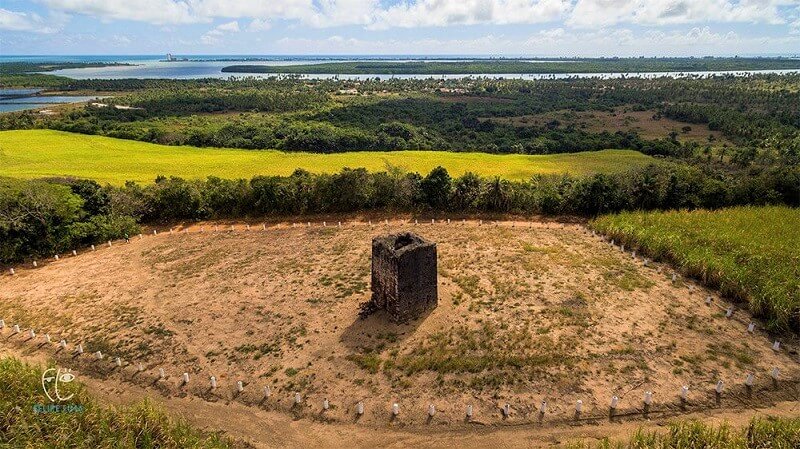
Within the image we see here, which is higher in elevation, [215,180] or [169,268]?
[215,180]

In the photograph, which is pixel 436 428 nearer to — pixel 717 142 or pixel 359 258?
pixel 359 258

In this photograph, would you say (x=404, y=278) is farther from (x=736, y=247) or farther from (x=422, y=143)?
(x=422, y=143)

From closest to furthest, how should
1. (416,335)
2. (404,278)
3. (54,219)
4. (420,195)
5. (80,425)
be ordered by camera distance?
(80,425) < (416,335) < (404,278) < (54,219) < (420,195)

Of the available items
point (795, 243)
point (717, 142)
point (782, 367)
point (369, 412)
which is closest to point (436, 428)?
point (369, 412)

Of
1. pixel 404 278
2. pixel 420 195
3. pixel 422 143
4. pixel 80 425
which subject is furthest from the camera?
pixel 422 143

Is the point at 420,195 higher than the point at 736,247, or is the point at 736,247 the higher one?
the point at 420,195

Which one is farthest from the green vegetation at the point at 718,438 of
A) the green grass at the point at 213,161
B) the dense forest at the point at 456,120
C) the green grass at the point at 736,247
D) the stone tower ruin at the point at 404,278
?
the dense forest at the point at 456,120

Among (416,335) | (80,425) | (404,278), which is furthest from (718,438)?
(80,425)
